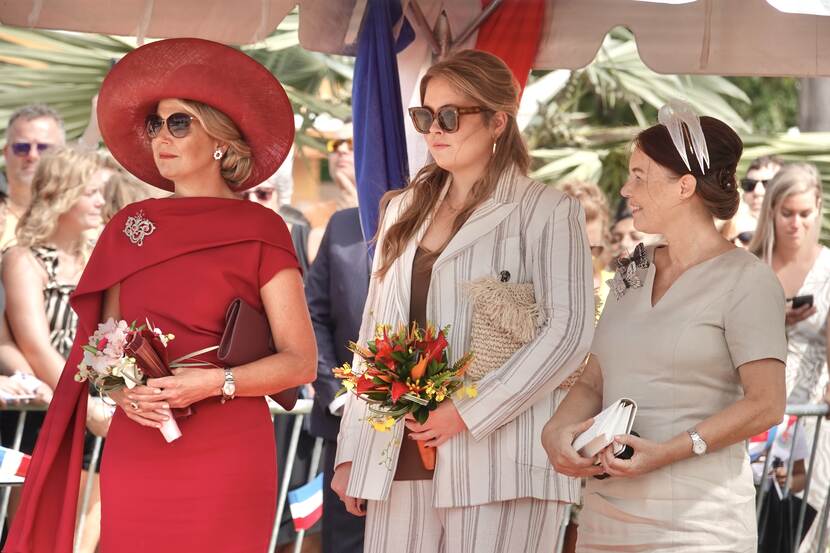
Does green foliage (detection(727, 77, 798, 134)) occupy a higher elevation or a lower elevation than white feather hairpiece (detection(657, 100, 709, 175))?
higher

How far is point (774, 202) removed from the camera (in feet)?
25.0

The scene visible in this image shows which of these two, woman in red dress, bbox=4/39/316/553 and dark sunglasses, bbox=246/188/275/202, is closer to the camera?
woman in red dress, bbox=4/39/316/553

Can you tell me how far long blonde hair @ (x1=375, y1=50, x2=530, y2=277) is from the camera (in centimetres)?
439

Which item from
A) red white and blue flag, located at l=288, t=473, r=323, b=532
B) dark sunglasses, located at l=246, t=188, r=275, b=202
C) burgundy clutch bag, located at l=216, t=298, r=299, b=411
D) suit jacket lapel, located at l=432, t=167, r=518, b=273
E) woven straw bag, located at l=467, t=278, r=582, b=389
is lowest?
red white and blue flag, located at l=288, t=473, r=323, b=532

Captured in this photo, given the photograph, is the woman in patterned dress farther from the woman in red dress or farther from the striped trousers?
the striped trousers

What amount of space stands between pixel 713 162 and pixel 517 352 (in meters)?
0.83

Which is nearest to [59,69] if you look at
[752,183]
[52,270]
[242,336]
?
[52,270]

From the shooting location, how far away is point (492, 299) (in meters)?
4.15

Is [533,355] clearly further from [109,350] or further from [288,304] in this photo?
[109,350]

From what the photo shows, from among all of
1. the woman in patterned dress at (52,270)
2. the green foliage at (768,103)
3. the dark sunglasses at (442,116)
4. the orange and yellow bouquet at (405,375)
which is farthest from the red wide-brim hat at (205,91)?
the green foliage at (768,103)

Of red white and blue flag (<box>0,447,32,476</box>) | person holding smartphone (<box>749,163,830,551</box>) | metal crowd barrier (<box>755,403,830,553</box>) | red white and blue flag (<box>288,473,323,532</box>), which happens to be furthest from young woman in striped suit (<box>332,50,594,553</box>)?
person holding smartphone (<box>749,163,830,551</box>)

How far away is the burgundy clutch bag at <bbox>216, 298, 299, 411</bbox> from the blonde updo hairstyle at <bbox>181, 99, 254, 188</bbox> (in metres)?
0.49

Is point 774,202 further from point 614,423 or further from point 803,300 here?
point 614,423

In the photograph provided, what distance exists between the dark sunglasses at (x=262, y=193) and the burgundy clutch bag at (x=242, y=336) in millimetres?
4051
